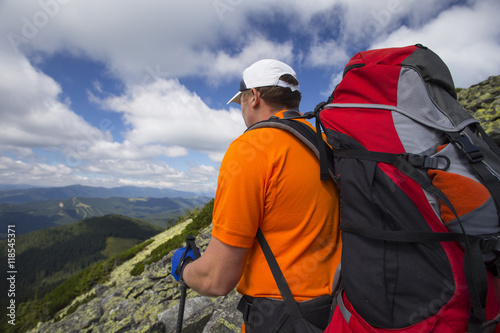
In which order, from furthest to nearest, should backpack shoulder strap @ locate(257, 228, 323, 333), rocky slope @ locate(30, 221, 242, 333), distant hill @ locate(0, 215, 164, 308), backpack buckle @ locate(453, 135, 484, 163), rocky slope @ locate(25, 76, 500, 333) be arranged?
distant hill @ locate(0, 215, 164, 308), rocky slope @ locate(25, 76, 500, 333), rocky slope @ locate(30, 221, 242, 333), backpack shoulder strap @ locate(257, 228, 323, 333), backpack buckle @ locate(453, 135, 484, 163)

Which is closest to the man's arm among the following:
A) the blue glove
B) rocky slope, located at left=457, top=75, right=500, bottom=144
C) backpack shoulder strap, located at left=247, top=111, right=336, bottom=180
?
the blue glove

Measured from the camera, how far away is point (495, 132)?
798 cm

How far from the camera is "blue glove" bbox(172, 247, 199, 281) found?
260 cm

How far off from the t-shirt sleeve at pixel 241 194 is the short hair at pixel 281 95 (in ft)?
2.99

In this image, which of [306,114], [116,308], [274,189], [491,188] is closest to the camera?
[491,188]

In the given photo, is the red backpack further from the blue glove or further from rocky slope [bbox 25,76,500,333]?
rocky slope [bbox 25,76,500,333]

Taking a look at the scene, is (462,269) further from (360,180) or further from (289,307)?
(289,307)

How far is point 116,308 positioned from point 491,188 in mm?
13553

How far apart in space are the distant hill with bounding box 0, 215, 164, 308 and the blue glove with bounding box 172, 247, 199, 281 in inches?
5778

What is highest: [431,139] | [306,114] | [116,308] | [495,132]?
[495,132]

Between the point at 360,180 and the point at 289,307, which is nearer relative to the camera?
the point at 360,180

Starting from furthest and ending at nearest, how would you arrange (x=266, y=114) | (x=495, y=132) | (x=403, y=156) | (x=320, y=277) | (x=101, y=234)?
(x=101, y=234) < (x=495, y=132) < (x=266, y=114) < (x=320, y=277) < (x=403, y=156)

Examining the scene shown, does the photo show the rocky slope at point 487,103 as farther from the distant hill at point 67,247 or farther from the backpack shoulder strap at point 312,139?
the distant hill at point 67,247

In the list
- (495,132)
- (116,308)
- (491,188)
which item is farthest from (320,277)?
(116,308)
